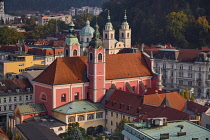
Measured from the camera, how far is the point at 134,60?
72875mm

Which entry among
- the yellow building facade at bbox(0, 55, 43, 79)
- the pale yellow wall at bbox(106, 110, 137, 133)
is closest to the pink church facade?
the pale yellow wall at bbox(106, 110, 137, 133)

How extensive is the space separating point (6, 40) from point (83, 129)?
281 feet

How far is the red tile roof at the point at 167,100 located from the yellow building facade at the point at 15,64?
36.7m

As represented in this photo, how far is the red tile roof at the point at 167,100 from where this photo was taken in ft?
202

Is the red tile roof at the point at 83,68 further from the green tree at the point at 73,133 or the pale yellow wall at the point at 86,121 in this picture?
the green tree at the point at 73,133

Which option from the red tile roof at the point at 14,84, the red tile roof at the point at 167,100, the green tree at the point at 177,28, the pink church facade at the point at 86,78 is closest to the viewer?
A: the red tile roof at the point at 167,100

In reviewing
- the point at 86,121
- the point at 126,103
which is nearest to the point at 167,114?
the point at 126,103

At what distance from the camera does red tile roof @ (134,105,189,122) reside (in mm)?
53344

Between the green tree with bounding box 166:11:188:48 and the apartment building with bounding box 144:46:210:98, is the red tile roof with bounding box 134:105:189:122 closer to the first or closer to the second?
the apartment building with bounding box 144:46:210:98

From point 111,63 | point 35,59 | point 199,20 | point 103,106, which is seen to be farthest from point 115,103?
point 199,20

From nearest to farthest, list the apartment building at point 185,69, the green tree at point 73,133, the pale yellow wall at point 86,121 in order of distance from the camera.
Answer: the green tree at point 73,133 → the pale yellow wall at point 86,121 → the apartment building at point 185,69

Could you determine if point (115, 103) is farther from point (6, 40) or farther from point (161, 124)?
point (6, 40)

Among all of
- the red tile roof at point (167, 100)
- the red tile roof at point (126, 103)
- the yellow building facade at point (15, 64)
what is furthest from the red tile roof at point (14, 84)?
the red tile roof at point (167, 100)

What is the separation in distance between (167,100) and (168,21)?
62216 mm
